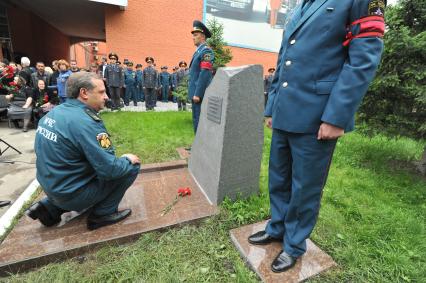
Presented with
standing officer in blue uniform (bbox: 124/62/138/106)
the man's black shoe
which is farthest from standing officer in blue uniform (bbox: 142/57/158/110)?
the man's black shoe

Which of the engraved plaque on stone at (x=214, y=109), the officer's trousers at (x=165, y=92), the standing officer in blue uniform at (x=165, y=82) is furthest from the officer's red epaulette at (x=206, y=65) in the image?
the officer's trousers at (x=165, y=92)

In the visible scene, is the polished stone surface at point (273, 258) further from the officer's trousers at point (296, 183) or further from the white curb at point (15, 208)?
the white curb at point (15, 208)

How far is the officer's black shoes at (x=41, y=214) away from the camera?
2.24m

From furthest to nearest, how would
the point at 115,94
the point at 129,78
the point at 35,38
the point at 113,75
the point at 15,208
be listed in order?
the point at 35,38 → the point at 129,78 → the point at 115,94 → the point at 113,75 → the point at 15,208

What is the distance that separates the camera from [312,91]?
5.29 ft

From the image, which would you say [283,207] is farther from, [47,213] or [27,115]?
[27,115]

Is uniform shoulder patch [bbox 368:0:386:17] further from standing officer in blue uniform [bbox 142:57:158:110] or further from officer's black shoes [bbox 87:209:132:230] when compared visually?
Answer: standing officer in blue uniform [bbox 142:57:158:110]

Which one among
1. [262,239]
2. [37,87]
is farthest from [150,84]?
[262,239]

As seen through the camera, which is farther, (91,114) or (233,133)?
(233,133)

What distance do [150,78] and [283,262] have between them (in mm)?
10015

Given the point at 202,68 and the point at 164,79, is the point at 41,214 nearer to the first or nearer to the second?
the point at 202,68

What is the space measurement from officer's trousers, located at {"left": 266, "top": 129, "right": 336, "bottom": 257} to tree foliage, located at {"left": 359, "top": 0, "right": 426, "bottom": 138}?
3079 millimetres

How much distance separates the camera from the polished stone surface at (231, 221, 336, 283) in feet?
6.02

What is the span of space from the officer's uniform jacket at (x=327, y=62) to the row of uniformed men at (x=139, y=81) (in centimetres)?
711
